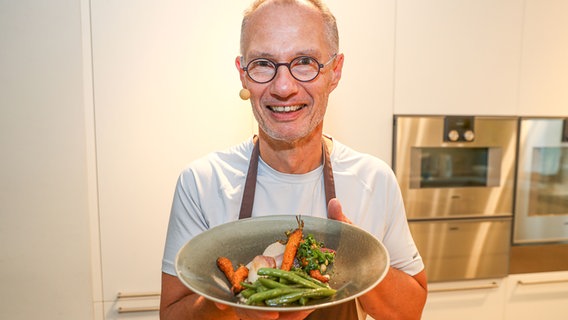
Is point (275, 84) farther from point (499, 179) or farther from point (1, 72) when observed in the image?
point (499, 179)

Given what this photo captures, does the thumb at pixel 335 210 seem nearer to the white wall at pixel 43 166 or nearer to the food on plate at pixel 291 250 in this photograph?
the food on plate at pixel 291 250

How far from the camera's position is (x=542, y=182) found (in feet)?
6.32

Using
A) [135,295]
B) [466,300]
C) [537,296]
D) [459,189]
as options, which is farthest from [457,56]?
[135,295]

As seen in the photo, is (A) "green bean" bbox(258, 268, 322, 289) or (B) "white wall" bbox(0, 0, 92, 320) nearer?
(A) "green bean" bbox(258, 268, 322, 289)

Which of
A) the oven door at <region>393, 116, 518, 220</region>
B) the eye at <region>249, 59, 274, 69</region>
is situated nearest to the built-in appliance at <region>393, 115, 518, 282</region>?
the oven door at <region>393, 116, 518, 220</region>

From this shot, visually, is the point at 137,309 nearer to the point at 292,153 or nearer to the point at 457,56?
the point at 292,153

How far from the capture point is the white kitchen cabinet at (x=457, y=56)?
5.69 ft

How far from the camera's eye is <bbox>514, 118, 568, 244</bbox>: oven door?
188 centimetres

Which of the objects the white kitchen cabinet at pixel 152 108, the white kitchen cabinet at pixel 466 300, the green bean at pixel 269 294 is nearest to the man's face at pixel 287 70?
the green bean at pixel 269 294

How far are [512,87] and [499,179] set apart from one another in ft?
1.43

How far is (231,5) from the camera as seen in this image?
5.21ft

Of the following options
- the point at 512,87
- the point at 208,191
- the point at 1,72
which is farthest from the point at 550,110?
the point at 1,72

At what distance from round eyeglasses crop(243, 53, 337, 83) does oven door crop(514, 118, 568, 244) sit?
1.43 meters

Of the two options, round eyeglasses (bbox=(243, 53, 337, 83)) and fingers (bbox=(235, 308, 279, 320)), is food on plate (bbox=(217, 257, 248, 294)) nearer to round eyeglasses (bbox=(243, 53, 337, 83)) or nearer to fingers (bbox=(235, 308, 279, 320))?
fingers (bbox=(235, 308, 279, 320))
